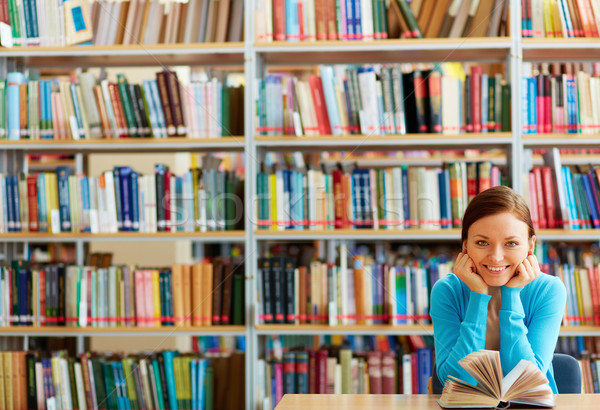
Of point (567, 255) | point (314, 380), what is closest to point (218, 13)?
point (314, 380)

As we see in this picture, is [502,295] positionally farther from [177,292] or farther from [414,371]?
[177,292]

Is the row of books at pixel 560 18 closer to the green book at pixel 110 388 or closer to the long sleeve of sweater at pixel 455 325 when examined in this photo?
the long sleeve of sweater at pixel 455 325

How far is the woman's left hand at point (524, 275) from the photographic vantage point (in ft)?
4.77

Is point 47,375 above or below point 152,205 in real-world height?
below

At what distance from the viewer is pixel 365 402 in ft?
4.37

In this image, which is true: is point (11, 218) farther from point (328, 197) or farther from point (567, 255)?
point (567, 255)

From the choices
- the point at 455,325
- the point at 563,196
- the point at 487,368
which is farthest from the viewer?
the point at 563,196

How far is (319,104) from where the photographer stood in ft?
8.86

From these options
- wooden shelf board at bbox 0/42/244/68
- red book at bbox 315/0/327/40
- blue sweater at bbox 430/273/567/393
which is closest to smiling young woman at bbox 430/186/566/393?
blue sweater at bbox 430/273/567/393

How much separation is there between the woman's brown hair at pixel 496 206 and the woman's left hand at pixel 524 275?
0.09m

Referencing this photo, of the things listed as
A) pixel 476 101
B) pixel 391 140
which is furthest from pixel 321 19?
pixel 476 101

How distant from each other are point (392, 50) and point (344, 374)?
4.50 ft

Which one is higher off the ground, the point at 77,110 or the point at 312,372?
the point at 77,110

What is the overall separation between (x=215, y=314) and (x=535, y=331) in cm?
152
